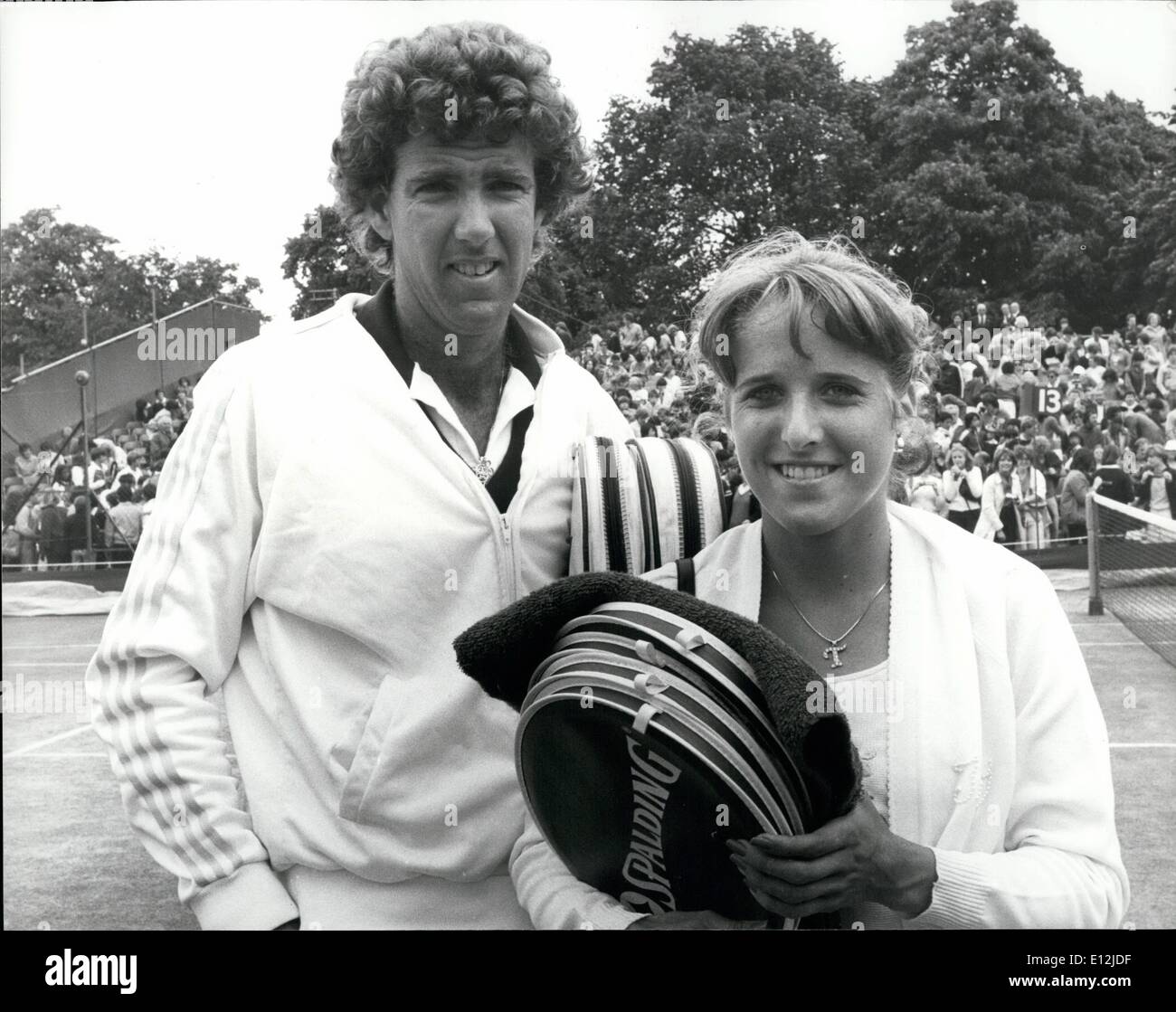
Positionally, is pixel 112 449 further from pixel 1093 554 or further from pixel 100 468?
pixel 1093 554

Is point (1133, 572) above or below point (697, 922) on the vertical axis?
above

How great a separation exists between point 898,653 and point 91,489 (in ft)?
12.0

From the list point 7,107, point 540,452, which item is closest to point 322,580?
point 540,452

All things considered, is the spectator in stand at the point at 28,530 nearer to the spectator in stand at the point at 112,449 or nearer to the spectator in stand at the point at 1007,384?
the spectator in stand at the point at 112,449

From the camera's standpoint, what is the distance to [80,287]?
2426 millimetres

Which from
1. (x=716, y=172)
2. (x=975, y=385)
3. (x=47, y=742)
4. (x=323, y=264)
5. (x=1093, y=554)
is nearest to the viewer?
(x=323, y=264)

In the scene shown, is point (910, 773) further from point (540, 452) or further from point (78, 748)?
point (78, 748)

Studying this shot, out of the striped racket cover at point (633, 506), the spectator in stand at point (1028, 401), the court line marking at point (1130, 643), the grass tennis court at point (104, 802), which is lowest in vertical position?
the grass tennis court at point (104, 802)

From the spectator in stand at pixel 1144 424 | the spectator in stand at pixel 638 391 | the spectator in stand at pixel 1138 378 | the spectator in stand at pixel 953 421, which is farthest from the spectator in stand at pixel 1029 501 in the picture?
the spectator in stand at pixel 638 391

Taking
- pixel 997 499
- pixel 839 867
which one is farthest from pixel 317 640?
pixel 997 499

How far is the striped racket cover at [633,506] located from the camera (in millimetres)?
1568

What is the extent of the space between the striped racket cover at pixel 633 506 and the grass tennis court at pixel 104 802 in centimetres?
123

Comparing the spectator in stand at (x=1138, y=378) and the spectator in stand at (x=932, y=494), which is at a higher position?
the spectator in stand at (x=1138, y=378)
